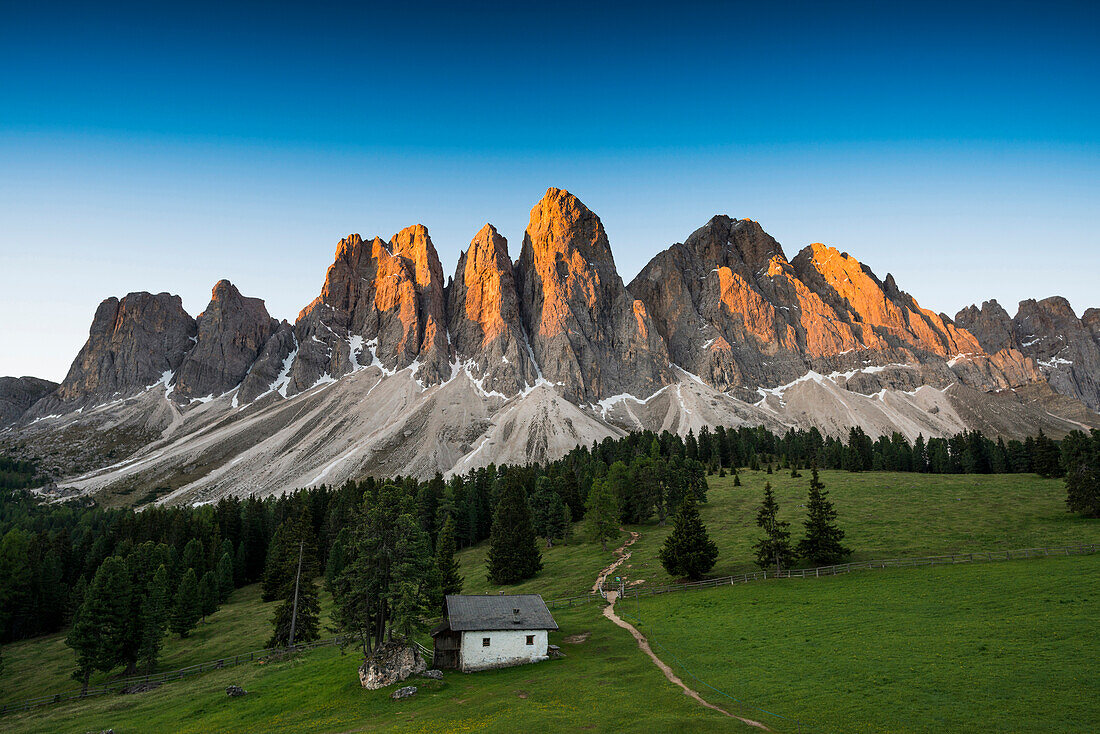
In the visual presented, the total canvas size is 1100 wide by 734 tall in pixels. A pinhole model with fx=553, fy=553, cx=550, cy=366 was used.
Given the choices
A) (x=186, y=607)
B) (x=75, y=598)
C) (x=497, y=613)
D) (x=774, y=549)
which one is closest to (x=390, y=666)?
(x=497, y=613)

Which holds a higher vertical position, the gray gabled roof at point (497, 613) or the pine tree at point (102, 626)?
the gray gabled roof at point (497, 613)

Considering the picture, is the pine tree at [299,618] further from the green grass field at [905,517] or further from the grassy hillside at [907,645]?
the green grass field at [905,517]

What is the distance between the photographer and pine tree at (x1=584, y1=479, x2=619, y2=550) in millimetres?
→ 76500

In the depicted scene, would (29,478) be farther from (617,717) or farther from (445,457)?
(617,717)

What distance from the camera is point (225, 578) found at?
263ft

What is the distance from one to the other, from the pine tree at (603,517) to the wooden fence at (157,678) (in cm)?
3656

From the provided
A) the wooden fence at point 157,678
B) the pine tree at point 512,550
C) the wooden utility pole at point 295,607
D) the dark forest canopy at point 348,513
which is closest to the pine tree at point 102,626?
the wooden fence at point 157,678

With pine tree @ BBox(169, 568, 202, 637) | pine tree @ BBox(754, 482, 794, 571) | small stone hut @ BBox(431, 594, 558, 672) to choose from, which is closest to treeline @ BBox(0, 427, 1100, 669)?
pine tree @ BBox(169, 568, 202, 637)

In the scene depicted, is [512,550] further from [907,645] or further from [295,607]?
[907,645]

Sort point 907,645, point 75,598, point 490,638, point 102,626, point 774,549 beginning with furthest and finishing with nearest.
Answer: point 75,598, point 774,549, point 102,626, point 490,638, point 907,645

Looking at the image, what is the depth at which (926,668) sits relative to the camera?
86.2 feet

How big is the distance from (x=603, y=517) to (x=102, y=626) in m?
55.3

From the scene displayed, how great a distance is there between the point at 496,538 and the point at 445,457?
130189 millimetres

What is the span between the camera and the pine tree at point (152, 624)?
51594mm
